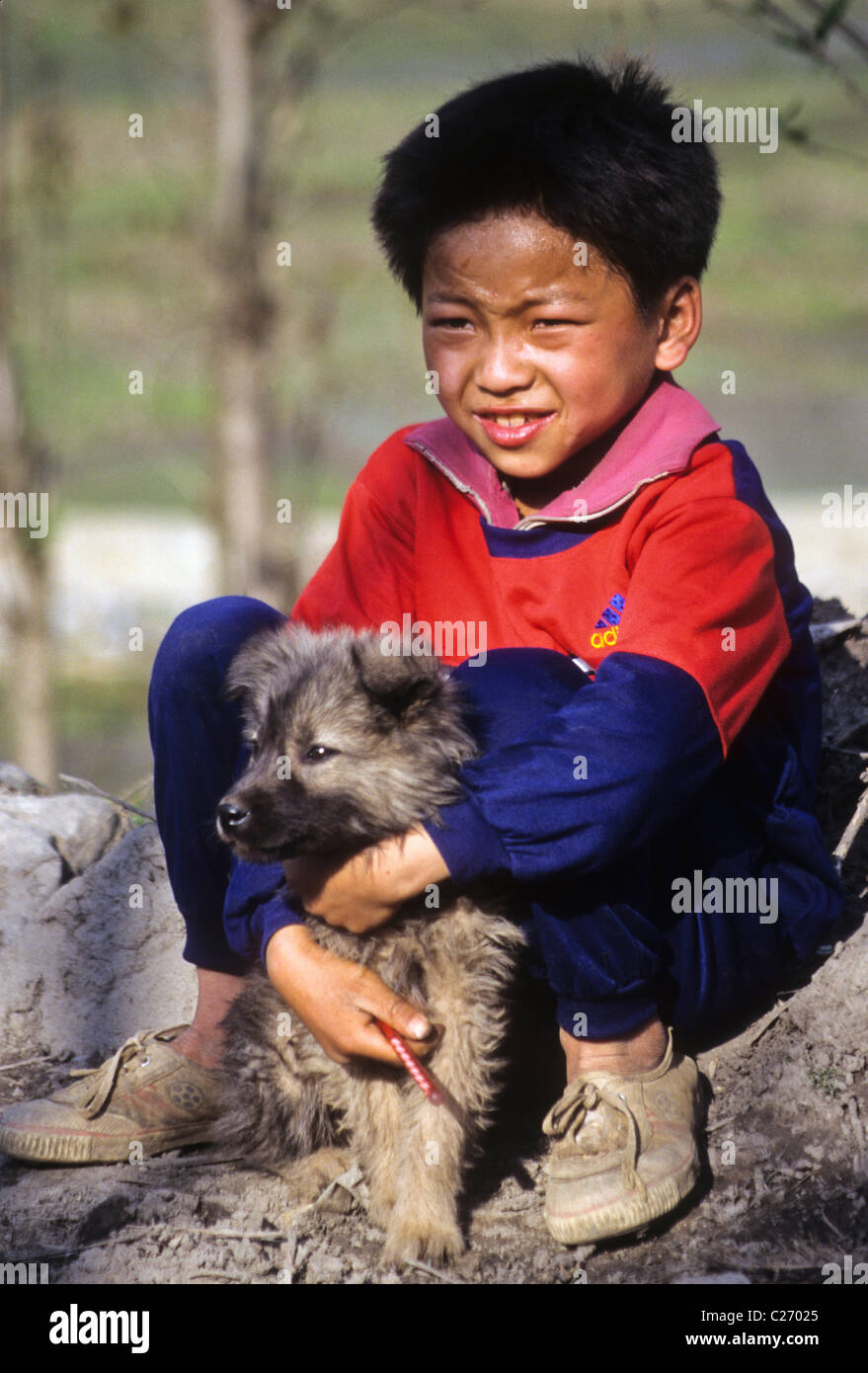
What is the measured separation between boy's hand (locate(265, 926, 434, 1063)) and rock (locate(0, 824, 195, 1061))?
1.22m

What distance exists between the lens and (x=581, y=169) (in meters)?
2.97

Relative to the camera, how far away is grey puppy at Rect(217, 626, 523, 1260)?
288cm

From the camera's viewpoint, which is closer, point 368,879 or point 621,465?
point 368,879

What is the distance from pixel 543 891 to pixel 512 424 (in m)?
1.03

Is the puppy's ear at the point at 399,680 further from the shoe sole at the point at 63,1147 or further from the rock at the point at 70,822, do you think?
the rock at the point at 70,822

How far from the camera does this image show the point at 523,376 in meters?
3.05

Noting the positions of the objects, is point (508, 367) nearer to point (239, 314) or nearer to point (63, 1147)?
point (63, 1147)

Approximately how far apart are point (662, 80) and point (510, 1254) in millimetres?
2578

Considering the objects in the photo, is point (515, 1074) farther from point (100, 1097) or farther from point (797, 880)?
point (100, 1097)

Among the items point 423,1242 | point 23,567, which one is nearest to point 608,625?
point 423,1242

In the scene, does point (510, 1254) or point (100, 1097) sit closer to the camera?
→ point (510, 1254)

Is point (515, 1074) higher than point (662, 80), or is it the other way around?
point (662, 80)

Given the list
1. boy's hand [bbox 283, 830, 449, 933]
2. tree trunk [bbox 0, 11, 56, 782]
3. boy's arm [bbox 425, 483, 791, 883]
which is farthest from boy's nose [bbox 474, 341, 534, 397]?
tree trunk [bbox 0, 11, 56, 782]
